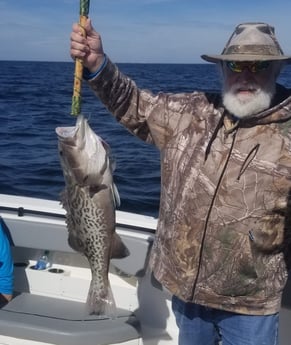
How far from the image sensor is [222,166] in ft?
9.74

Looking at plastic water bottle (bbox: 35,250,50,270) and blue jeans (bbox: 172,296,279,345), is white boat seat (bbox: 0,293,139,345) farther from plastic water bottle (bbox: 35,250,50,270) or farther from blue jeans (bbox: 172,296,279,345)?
blue jeans (bbox: 172,296,279,345)

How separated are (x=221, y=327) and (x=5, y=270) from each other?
1867 mm

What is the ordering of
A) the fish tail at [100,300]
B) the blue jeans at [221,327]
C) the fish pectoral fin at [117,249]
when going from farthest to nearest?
the fish tail at [100,300] → the fish pectoral fin at [117,249] → the blue jeans at [221,327]

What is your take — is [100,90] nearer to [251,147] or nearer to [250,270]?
[251,147]

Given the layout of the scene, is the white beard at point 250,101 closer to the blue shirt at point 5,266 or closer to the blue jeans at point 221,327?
the blue jeans at point 221,327

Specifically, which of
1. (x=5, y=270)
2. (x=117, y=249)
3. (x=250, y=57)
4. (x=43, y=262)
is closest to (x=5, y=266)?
(x=5, y=270)

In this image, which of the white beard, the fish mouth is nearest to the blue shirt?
the fish mouth

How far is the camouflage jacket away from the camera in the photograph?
2.91 meters

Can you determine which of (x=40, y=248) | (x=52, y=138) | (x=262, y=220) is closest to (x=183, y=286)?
(x=262, y=220)

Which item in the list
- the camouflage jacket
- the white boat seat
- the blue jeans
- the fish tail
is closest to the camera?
the camouflage jacket

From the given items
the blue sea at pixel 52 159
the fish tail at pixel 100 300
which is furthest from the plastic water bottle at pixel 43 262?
the fish tail at pixel 100 300

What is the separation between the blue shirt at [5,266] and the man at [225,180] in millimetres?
1505

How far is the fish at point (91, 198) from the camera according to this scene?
296 centimetres

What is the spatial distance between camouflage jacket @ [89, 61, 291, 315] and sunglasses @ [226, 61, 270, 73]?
198mm
